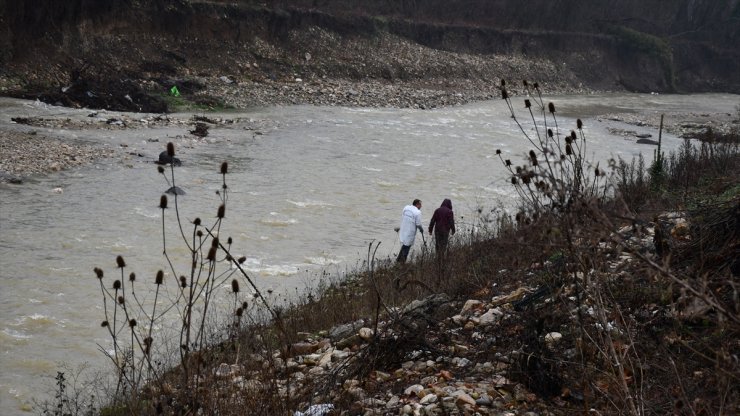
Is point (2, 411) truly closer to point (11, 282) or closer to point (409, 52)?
point (11, 282)

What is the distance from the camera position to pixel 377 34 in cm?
4047

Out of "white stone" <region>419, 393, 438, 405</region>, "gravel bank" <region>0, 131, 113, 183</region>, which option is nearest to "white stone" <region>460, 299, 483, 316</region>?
"white stone" <region>419, 393, 438, 405</region>

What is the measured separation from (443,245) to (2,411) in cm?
571

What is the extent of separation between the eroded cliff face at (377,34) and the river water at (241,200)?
18.4ft

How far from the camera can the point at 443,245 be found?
10.4 meters

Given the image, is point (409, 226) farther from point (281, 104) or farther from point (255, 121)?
point (281, 104)

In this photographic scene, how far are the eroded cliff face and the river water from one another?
5.60 meters

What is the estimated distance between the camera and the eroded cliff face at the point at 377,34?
27.6 meters

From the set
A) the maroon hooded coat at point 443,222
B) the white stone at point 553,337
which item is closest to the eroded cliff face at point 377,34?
the maroon hooded coat at point 443,222

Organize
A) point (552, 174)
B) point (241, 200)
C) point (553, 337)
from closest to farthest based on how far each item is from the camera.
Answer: point (552, 174) < point (553, 337) < point (241, 200)

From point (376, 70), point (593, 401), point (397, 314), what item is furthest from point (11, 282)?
point (376, 70)

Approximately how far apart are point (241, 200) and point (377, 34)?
27.0 metres

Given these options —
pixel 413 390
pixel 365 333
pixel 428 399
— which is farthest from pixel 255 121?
pixel 428 399

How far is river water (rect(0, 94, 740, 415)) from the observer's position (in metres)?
8.88
